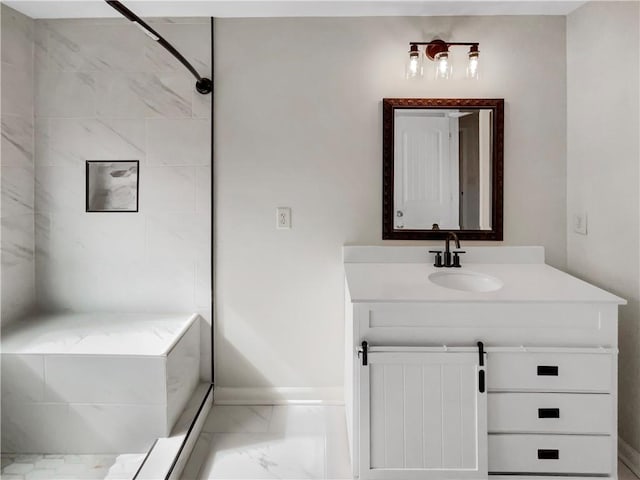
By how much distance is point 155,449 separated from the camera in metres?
1.77

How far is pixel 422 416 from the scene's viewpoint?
64.1 inches

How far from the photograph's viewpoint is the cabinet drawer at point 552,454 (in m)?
1.63

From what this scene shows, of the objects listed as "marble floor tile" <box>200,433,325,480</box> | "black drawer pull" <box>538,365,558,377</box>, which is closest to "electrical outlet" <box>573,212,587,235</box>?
"black drawer pull" <box>538,365,558,377</box>

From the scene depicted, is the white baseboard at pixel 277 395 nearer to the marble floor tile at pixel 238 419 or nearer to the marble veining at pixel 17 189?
the marble floor tile at pixel 238 419

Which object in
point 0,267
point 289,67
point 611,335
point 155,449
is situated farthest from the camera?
point 289,67

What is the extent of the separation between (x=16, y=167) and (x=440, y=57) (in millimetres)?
2217

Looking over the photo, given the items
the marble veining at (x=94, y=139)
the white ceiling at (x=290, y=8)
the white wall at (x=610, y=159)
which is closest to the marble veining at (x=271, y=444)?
the white wall at (x=610, y=159)

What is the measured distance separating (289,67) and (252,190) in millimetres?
674

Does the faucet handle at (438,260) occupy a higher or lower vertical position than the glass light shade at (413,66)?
lower

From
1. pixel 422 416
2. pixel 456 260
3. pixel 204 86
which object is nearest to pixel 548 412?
pixel 422 416

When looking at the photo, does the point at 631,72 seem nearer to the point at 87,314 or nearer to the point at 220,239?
the point at 220,239

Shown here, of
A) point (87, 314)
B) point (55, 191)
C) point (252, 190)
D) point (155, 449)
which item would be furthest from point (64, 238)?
point (155, 449)

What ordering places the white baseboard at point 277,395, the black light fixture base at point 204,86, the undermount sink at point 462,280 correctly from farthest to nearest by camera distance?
1. the white baseboard at point 277,395
2. the black light fixture base at point 204,86
3. the undermount sink at point 462,280

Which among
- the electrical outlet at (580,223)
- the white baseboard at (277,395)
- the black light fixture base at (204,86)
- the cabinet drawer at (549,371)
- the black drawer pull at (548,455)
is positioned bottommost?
the white baseboard at (277,395)
